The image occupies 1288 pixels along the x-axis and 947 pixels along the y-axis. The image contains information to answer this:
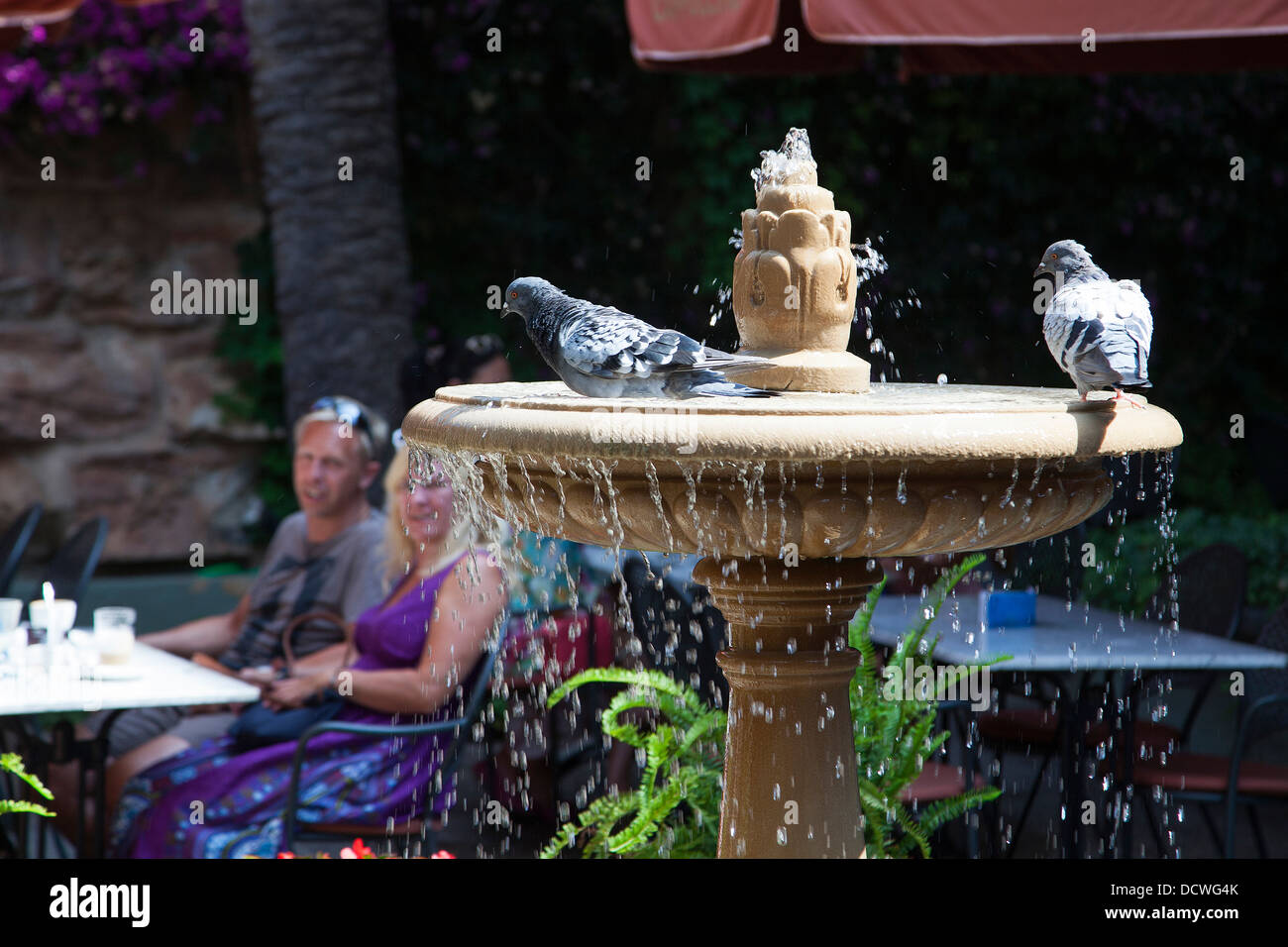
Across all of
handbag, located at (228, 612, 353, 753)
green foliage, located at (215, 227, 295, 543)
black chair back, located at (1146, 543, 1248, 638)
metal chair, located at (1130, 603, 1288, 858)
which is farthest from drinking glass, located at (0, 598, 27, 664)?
black chair back, located at (1146, 543, 1248, 638)

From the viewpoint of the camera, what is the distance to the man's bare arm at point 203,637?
4.75 metres

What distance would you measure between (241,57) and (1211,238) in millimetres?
5420

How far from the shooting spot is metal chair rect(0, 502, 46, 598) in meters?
5.51

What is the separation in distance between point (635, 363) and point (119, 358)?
18.7 ft

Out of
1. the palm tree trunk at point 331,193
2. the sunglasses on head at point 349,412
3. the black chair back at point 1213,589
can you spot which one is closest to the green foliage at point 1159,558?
the black chair back at point 1213,589

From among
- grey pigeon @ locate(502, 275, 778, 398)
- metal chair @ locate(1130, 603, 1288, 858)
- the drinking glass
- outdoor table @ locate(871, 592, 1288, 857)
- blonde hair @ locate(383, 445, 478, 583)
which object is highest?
grey pigeon @ locate(502, 275, 778, 398)

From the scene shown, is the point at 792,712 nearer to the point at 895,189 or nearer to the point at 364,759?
the point at 364,759

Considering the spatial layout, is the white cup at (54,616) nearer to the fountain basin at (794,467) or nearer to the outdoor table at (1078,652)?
the fountain basin at (794,467)

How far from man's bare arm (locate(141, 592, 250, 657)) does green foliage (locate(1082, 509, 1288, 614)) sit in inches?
145

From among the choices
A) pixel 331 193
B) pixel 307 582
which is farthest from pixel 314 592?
pixel 331 193

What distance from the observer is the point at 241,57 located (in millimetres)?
7297

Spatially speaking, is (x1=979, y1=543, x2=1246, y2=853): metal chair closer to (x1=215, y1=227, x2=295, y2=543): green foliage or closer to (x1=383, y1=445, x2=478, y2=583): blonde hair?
(x1=383, y1=445, x2=478, y2=583): blonde hair

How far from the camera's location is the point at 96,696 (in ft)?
11.8

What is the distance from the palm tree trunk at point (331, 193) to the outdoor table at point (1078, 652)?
2617 mm
